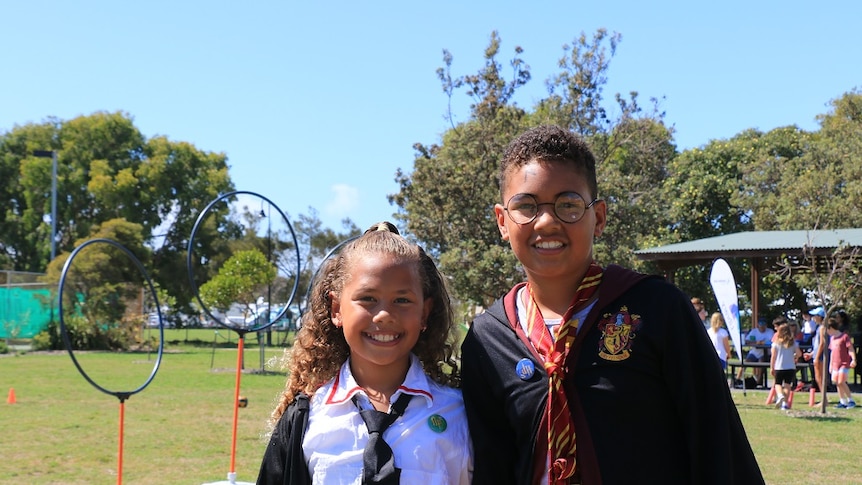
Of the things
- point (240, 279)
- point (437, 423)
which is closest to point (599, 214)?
point (437, 423)

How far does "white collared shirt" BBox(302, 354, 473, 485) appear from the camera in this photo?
2713mm

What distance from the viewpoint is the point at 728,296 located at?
13734 millimetres

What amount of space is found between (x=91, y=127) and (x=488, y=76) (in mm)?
29601

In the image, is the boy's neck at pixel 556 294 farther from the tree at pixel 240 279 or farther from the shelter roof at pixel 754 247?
the tree at pixel 240 279

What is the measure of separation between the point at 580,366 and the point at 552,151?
660 millimetres

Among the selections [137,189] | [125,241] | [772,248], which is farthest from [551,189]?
[137,189]

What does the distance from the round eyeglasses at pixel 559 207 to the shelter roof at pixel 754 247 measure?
667 inches

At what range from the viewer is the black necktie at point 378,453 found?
2.65 m

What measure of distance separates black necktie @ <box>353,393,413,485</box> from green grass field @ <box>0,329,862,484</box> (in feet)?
4.32

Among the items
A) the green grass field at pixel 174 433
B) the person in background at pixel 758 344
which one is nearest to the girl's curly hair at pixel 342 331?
the green grass field at pixel 174 433

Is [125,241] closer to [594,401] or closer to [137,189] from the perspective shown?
[137,189]

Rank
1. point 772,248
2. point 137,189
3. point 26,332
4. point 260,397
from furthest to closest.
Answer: point 137,189
point 26,332
point 772,248
point 260,397

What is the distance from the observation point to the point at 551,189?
2.70 metres

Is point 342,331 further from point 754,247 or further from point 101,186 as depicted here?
point 101,186
